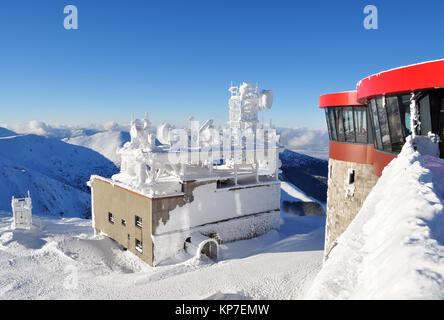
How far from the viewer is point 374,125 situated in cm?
1037

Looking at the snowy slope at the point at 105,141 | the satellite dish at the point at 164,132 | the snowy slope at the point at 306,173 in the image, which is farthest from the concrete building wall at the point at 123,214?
the snowy slope at the point at 105,141

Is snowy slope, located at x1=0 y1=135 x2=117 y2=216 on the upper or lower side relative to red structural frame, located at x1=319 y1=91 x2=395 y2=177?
lower

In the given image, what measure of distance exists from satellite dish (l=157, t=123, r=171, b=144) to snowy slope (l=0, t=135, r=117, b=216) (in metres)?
47.6

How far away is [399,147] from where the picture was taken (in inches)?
361

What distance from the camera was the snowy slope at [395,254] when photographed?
103 inches

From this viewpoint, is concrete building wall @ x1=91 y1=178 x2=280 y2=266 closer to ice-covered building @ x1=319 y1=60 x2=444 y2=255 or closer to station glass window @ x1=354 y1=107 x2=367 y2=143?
ice-covered building @ x1=319 y1=60 x2=444 y2=255

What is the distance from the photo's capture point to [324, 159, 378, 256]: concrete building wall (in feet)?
42.1

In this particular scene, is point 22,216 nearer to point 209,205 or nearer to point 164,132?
point 164,132

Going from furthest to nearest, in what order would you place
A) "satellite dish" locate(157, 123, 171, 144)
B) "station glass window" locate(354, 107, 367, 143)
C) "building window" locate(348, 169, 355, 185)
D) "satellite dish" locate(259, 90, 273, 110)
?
"satellite dish" locate(259, 90, 273, 110) → "satellite dish" locate(157, 123, 171, 144) → "building window" locate(348, 169, 355, 185) → "station glass window" locate(354, 107, 367, 143)

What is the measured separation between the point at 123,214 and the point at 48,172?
81.0 metres

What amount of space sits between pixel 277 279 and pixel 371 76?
10506mm

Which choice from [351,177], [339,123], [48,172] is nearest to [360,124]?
[339,123]

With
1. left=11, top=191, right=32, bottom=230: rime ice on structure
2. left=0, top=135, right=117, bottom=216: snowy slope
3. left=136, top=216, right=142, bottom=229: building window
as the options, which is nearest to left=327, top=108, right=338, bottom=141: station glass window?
left=136, top=216, right=142, bottom=229: building window
